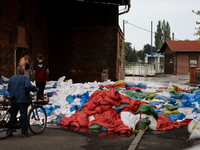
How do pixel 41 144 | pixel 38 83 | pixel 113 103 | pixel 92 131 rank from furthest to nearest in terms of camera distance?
1. pixel 38 83
2. pixel 113 103
3. pixel 92 131
4. pixel 41 144

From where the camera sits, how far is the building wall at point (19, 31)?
547 inches

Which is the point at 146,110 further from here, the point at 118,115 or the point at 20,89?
the point at 20,89

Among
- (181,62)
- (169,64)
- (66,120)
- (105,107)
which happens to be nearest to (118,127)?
(105,107)

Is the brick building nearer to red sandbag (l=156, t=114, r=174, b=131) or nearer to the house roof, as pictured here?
red sandbag (l=156, t=114, r=174, b=131)

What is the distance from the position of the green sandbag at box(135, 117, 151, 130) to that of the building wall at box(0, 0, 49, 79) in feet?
29.8

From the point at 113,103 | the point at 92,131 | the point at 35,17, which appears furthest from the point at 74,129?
the point at 35,17

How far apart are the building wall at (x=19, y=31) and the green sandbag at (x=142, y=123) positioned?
909cm

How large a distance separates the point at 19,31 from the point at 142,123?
1093 centimetres

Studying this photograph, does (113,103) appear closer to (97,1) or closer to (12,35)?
(12,35)

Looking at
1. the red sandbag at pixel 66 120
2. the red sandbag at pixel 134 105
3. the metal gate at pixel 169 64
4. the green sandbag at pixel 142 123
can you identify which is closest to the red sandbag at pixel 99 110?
the red sandbag at pixel 66 120

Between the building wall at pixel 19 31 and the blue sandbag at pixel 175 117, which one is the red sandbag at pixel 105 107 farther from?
the building wall at pixel 19 31

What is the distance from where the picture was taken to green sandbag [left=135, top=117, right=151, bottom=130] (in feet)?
22.1

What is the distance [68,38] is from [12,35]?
5.66 meters

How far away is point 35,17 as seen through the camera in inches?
690
